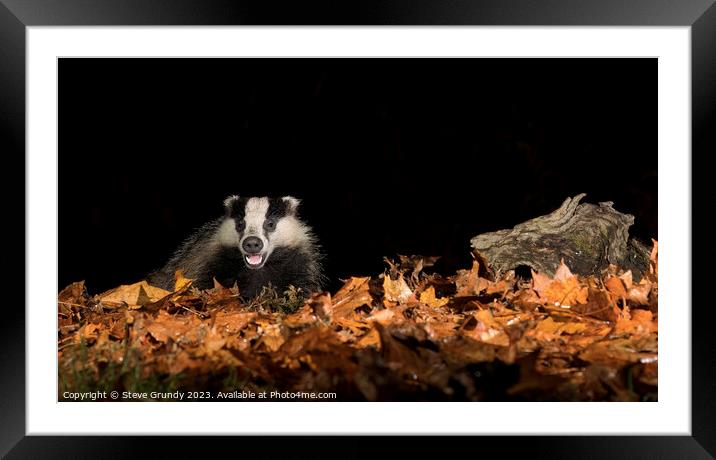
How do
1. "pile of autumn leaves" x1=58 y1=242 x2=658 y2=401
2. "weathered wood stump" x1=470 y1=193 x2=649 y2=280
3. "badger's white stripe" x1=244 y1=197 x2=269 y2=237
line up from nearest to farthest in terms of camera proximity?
"pile of autumn leaves" x1=58 y1=242 x2=658 y2=401, "weathered wood stump" x1=470 y1=193 x2=649 y2=280, "badger's white stripe" x1=244 y1=197 x2=269 y2=237

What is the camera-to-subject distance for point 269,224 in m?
5.21

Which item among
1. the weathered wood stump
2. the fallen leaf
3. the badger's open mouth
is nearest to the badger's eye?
the badger's open mouth

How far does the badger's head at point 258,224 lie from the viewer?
16.3 feet

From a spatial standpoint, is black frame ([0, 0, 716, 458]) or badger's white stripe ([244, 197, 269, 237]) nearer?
black frame ([0, 0, 716, 458])

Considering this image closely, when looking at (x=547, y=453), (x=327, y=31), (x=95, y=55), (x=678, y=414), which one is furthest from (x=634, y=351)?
(x=95, y=55)

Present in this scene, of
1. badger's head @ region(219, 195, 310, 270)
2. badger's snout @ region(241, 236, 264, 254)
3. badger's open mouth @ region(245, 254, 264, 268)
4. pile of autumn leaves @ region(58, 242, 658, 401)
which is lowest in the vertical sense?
pile of autumn leaves @ region(58, 242, 658, 401)

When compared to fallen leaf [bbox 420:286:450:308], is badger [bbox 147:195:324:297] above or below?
above

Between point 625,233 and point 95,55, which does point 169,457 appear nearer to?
point 95,55

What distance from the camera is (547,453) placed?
2.56 m

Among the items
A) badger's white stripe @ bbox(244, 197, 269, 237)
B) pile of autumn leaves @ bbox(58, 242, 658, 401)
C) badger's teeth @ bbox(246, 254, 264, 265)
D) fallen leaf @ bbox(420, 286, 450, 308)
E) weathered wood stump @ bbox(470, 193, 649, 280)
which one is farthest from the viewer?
badger's white stripe @ bbox(244, 197, 269, 237)

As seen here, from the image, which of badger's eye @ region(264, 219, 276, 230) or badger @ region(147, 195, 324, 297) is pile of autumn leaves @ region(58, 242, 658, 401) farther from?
badger's eye @ region(264, 219, 276, 230)

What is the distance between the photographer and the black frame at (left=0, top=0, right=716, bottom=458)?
264cm

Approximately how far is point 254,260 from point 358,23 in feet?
7.94

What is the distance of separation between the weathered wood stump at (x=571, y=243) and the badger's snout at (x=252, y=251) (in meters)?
1.34
